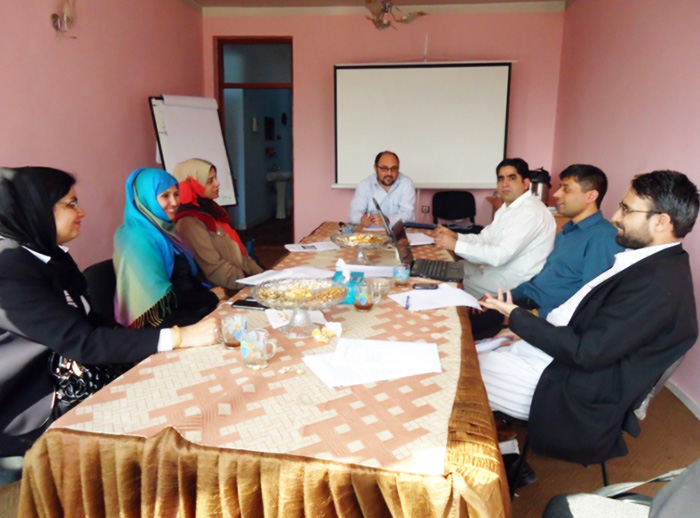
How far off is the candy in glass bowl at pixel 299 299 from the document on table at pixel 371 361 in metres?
0.14

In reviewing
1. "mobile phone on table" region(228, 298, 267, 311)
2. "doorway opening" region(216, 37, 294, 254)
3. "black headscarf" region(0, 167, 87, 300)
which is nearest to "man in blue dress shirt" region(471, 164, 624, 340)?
"mobile phone on table" region(228, 298, 267, 311)

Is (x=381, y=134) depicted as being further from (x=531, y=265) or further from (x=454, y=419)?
(x=454, y=419)

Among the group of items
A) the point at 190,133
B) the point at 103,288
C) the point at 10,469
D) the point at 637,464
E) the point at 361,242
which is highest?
the point at 190,133

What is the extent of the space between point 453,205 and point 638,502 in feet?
13.7

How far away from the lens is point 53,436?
3.30 feet

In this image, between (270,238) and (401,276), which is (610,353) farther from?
(270,238)

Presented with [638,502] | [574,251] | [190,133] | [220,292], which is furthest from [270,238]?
[638,502]

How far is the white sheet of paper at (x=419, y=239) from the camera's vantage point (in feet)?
10.2

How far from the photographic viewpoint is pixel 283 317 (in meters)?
1.70

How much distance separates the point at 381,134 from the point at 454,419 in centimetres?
458

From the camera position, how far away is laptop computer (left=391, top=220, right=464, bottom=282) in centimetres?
226

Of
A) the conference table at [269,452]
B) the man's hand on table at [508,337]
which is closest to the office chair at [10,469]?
the conference table at [269,452]

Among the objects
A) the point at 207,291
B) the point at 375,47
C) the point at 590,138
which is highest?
the point at 375,47

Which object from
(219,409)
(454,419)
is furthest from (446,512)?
(219,409)
